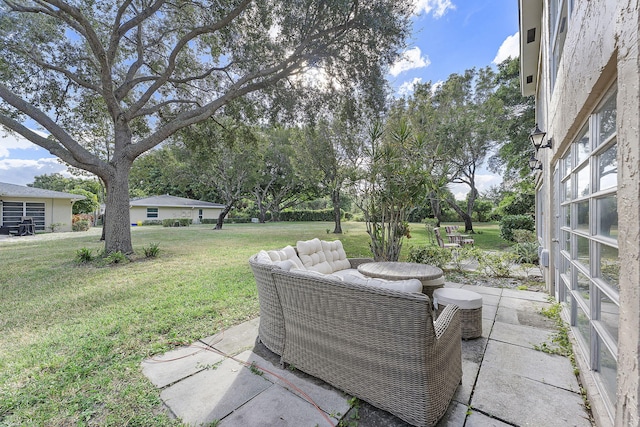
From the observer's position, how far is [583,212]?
2.33 m

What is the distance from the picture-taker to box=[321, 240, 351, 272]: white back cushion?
4520 millimetres

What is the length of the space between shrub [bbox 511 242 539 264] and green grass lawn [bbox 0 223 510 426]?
6509 millimetres

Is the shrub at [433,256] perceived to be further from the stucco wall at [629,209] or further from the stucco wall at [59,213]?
the stucco wall at [59,213]

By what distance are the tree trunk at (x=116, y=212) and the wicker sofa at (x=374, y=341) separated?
7860 mm

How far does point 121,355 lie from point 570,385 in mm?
4025

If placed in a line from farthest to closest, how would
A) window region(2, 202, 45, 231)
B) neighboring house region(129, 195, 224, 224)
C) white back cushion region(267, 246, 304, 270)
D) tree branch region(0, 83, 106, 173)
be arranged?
1. neighboring house region(129, 195, 224, 224)
2. window region(2, 202, 45, 231)
3. tree branch region(0, 83, 106, 173)
4. white back cushion region(267, 246, 304, 270)

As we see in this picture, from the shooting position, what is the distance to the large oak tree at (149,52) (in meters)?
7.03

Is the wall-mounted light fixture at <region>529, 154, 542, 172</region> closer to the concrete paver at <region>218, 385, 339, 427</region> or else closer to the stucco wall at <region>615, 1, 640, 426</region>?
the stucco wall at <region>615, 1, 640, 426</region>

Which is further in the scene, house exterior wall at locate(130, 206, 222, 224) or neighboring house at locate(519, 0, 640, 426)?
house exterior wall at locate(130, 206, 222, 224)

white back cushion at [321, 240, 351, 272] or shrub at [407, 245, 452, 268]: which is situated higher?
white back cushion at [321, 240, 351, 272]

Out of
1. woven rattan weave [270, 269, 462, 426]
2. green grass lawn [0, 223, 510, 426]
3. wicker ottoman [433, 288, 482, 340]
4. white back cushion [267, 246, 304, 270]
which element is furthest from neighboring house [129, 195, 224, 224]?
wicker ottoman [433, 288, 482, 340]

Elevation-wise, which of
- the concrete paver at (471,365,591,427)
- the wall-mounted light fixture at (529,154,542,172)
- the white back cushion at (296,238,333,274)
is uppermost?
the wall-mounted light fixture at (529,154,542,172)

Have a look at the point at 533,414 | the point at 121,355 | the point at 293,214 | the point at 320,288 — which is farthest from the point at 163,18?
the point at 293,214

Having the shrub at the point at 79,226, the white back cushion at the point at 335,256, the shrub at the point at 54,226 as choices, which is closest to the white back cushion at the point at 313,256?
the white back cushion at the point at 335,256
